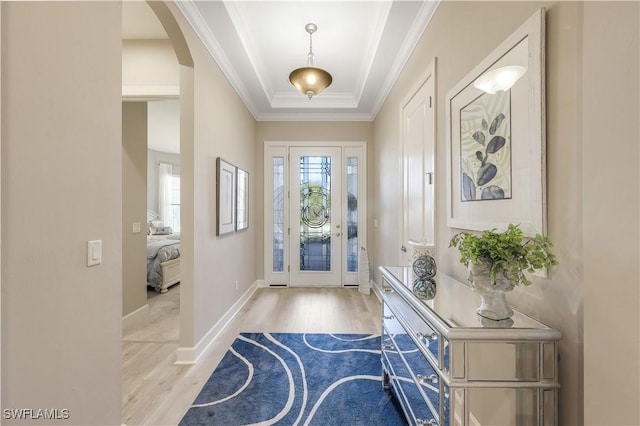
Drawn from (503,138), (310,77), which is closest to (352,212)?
(310,77)

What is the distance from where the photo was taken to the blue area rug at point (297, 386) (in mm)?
1708

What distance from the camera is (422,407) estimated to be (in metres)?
1.24

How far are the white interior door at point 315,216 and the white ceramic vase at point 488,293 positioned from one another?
11.8 ft

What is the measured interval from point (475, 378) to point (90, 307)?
1.67 m

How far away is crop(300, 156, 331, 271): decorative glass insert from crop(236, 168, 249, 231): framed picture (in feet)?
3.29

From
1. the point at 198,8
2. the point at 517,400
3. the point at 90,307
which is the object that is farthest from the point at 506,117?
the point at 198,8

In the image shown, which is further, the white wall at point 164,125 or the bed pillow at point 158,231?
the bed pillow at point 158,231

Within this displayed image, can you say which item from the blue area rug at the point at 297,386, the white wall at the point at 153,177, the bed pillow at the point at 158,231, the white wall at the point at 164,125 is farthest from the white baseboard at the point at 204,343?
the white wall at the point at 153,177

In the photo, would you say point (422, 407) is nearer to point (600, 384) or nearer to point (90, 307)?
point (600, 384)

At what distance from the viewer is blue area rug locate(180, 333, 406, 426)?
1.71 m

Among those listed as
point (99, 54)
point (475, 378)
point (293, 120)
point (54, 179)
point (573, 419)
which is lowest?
point (573, 419)

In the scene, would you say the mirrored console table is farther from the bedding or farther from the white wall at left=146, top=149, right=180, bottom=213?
the white wall at left=146, top=149, right=180, bottom=213

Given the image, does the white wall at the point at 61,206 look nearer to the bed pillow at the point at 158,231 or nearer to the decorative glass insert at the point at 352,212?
the decorative glass insert at the point at 352,212

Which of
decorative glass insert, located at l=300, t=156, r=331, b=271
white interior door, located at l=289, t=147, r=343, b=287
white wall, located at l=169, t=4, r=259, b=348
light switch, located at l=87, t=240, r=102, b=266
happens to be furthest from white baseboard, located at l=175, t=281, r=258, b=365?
decorative glass insert, located at l=300, t=156, r=331, b=271
